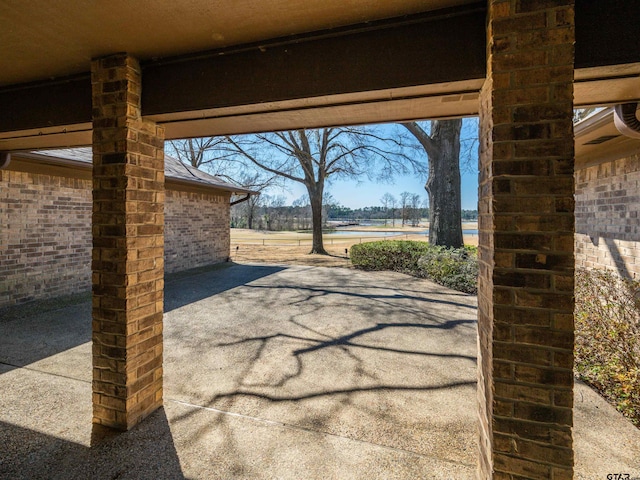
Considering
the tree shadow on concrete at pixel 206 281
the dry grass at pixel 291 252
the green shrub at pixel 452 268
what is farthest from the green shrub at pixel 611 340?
the dry grass at pixel 291 252

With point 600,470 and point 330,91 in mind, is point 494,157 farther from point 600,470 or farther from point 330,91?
point 600,470

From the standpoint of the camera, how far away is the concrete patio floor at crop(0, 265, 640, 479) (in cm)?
226

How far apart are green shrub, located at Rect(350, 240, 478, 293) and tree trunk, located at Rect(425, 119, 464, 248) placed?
61 cm

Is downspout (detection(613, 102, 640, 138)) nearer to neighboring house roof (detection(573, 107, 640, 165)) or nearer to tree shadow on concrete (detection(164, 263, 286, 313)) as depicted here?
neighboring house roof (detection(573, 107, 640, 165))

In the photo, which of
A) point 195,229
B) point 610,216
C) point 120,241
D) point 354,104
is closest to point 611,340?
point 610,216

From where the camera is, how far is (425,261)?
971 centimetres

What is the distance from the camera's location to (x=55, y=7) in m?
1.83

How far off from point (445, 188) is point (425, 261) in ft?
9.50

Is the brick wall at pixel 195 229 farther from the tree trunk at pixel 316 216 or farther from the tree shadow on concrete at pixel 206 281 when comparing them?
the tree trunk at pixel 316 216

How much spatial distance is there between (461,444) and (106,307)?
2901mm

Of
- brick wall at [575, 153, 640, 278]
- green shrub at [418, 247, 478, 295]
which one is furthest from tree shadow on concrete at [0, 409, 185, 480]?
green shrub at [418, 247, 478, 295]

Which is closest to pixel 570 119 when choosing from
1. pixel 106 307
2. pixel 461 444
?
pixel 461 444

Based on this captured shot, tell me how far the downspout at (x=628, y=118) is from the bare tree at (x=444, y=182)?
854cm

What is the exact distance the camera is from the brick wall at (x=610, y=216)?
3836mm
